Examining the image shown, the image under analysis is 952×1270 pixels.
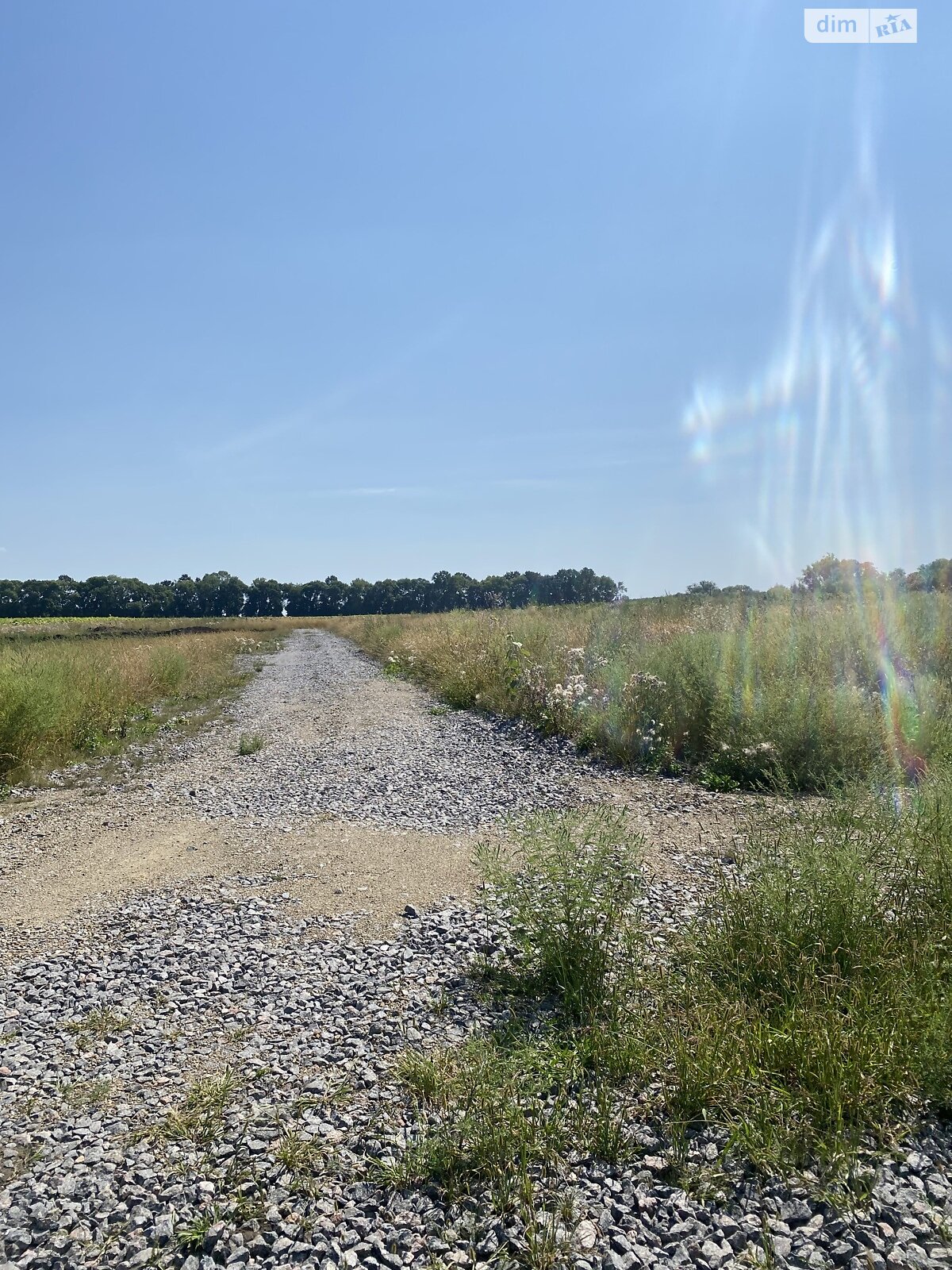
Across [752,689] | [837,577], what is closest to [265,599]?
[837,577]

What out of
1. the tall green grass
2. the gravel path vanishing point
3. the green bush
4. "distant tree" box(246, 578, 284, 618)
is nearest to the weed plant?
the gravel path vanishing point

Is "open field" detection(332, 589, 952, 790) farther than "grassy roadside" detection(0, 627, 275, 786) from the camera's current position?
No

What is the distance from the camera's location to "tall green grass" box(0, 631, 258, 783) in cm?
1013

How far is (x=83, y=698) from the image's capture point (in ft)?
41.9

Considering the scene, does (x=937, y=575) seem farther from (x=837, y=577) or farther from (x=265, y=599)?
(x=265, y=599)

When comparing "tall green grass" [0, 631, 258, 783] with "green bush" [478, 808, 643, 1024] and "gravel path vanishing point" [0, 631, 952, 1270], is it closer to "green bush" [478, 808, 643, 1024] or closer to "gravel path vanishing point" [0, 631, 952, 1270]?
"gravel path vanishing point" [0, 631, 952, 1270]

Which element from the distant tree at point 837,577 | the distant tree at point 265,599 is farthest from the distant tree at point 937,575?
the distant tree at point 265,599

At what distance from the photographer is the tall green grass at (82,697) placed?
1013 cm

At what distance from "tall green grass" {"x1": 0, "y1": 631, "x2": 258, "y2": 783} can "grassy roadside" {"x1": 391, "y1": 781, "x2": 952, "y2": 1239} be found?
9001 mm

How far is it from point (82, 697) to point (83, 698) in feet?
0.19

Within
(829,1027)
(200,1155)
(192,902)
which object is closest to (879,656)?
(829,1027)

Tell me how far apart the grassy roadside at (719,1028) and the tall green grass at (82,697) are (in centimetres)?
900

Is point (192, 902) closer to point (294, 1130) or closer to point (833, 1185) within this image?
point (294, 1130)

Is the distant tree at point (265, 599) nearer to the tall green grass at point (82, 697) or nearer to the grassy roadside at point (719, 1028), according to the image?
the tall green grass at point (82, 697)
